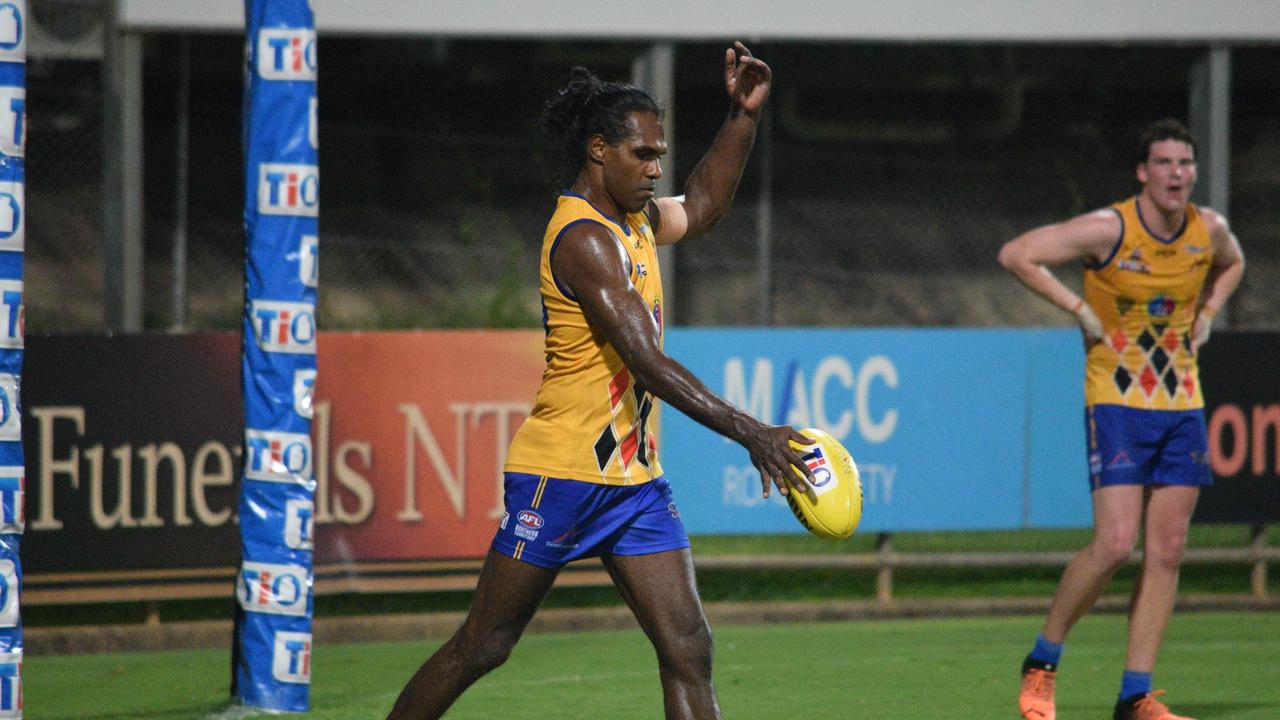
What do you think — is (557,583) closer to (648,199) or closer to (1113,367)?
(1113,367)

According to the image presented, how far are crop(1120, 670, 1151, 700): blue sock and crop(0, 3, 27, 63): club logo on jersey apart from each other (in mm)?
4764

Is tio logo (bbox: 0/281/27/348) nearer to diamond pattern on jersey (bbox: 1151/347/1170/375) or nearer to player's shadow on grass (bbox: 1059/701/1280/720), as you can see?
diamond pattern on jersey (bbox: 1151/347/1170/375)

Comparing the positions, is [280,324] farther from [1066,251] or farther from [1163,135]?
[1163,135]

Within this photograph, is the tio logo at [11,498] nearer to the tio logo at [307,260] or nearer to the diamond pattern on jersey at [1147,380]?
the tio logo at [307,260]

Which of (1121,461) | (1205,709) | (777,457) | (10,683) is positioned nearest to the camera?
(777,457)

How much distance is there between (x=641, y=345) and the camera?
477 cm

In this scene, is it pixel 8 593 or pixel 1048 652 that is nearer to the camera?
pixel 8 593

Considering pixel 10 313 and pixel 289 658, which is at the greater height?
pixel 10 313

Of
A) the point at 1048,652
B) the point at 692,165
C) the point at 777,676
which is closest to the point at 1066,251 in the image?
the point at 1048,652

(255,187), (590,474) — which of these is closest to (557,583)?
(255,187)

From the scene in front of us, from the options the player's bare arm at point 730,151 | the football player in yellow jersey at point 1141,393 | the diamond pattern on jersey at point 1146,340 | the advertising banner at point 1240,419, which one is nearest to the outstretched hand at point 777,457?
the player's bare arm at point 730,151

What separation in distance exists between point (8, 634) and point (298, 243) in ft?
6.58

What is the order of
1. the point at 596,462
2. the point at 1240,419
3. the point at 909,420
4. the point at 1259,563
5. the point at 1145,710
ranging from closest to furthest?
the point at 596,462
the point at 1145,710
the point at 909,420
the point at 1240,419
the point at 1259,563

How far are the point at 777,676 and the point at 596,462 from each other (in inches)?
156
